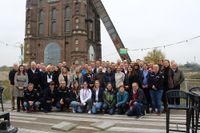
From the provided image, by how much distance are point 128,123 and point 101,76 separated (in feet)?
11.6

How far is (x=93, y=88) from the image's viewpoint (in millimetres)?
13312

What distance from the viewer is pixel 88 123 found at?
10305 mm

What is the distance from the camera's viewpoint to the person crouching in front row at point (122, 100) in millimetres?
12281

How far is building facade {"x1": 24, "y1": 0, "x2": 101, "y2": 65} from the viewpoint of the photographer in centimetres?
5703

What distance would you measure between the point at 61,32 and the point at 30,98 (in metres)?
46.5

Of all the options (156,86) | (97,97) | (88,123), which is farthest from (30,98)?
(156,86)

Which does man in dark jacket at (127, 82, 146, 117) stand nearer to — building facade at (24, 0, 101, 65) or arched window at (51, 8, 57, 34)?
building facade at (24, 0, 101, 65)

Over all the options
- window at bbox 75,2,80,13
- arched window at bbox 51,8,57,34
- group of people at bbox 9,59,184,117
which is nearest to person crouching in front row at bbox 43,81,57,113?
group of people at bbox 9,59,184,117

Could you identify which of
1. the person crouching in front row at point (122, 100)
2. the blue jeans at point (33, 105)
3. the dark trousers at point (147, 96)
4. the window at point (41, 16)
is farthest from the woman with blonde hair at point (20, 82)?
the window at point (41, 16)

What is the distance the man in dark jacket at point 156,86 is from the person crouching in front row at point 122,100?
95cm

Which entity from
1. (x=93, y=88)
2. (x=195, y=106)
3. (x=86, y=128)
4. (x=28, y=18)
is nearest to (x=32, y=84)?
(x=93, y=88)

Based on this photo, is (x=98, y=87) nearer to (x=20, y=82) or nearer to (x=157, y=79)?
(x=157, y=79)

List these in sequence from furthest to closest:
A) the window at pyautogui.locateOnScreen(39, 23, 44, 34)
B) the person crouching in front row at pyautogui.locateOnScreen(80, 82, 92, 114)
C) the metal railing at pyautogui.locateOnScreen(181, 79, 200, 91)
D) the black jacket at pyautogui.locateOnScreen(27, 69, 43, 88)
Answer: the window at pyautogui.locateOnScreen(39, 23, 44, 34) < the metal railing at pyautogui.locateOnScreen(181, 79, 200, 91) < the black jacket at pyautogui.locateOnScreen(27, 69, 43, 88) < the person crouching in front row at pyautogui.locateOnScreen(80, 82, 92, 114)

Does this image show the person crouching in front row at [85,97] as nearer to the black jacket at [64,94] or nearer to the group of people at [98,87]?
the group of people at [98,87]
